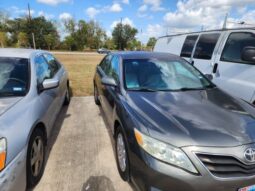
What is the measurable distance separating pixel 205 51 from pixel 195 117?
3.41 metres

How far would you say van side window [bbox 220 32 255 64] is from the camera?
4324mm

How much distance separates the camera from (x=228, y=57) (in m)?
4.71

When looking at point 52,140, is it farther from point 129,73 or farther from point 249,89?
point 249,89

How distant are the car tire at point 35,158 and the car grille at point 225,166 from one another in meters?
1.83

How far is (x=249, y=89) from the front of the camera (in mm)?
4066

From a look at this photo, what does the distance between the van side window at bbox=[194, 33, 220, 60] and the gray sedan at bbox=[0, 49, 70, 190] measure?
355 cm

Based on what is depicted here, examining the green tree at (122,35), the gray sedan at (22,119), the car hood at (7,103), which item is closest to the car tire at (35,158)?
the gray sedan at (22,119)

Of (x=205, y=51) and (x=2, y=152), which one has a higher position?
(x=205, y=51)

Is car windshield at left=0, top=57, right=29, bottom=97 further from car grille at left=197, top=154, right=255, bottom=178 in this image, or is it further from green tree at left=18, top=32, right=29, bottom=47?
green tree at left=18, top=32, right=29, bottom=47

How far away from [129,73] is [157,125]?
1.40m

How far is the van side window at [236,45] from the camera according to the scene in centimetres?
432

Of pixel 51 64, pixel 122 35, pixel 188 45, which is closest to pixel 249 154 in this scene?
pixel 51 64

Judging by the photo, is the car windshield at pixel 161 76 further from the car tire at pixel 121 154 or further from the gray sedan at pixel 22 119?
the gray sedan at pixel 22 119

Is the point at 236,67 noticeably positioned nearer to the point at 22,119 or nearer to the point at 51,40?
the point at 22,119
